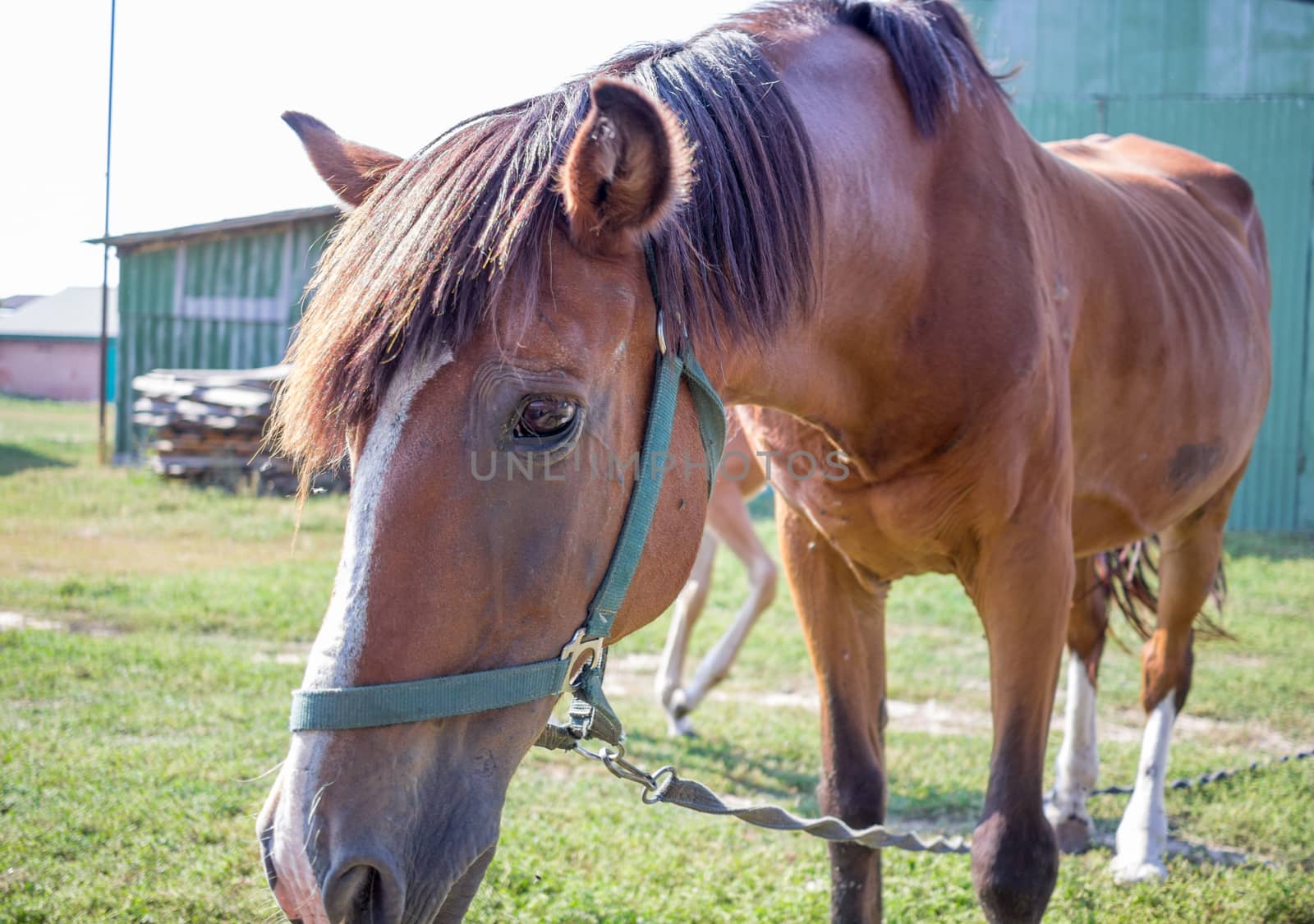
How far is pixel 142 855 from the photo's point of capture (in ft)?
10.0

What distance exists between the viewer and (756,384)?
2051 mm

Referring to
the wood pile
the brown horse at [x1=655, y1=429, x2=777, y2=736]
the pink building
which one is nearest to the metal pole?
the wood pile

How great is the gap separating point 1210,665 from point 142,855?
6367 millimetres

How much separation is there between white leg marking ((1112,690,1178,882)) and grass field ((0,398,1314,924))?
89mm

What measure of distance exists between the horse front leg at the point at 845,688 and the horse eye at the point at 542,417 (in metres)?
1.43

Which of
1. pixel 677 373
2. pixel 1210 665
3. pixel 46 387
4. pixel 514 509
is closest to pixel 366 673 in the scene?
pixel 514 509

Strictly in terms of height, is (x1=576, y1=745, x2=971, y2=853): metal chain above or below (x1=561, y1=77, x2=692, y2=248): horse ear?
below

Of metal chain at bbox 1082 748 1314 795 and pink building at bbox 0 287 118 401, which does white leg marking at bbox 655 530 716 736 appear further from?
pink building at bbox 0 287 118 401

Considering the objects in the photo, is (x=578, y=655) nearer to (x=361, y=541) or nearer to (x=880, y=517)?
(x=361, y=541)

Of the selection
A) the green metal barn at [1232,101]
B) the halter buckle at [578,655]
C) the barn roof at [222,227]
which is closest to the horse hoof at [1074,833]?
the halter buckle at [578,655]

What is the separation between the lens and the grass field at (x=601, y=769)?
302 centimetres

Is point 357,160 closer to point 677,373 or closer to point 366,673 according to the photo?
point 677,373

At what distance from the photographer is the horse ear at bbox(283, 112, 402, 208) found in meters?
2.03

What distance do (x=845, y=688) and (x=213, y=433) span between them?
1211 cm
